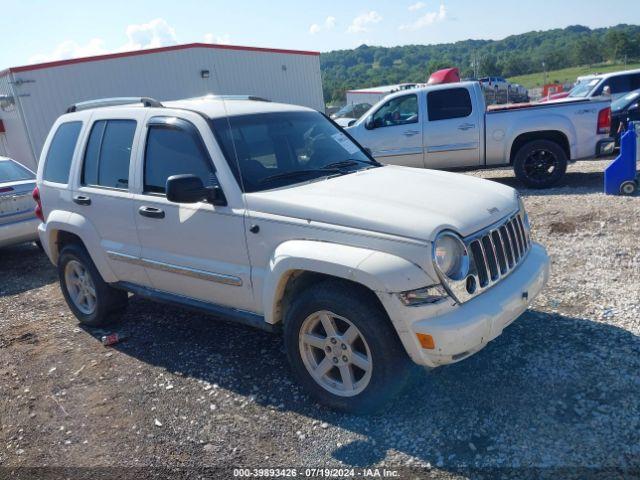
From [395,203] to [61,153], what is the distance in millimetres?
3509

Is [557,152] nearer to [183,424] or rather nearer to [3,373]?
[183,424]

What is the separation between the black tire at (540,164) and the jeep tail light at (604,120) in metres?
0.69

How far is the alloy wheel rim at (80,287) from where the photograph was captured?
→ 5141 mm

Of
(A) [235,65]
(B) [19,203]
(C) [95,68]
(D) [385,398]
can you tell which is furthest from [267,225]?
(A) [235,65]

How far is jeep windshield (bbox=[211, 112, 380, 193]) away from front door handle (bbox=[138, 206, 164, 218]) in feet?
2.39

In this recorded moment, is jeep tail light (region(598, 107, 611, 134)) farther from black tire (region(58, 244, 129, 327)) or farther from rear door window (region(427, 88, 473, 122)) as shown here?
black tire (region(58, 244, 129, 327))

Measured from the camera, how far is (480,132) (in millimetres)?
9602

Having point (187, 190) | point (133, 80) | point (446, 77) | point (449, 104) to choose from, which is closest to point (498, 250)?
point (187, 190)

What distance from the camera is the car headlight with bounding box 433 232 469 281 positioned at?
3018mm

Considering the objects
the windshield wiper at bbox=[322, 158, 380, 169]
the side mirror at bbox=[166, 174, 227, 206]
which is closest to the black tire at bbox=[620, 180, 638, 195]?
the windshield wiper at bbox=[322, 158, 380, 169]

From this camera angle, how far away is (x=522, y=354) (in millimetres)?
3869

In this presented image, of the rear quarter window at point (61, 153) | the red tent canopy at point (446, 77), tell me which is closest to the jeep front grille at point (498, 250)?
the rear quarter window at point (61, 153)

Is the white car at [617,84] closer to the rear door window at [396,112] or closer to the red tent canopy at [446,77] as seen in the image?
the red tent canopy at [446,77]

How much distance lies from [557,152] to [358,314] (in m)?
7.47
